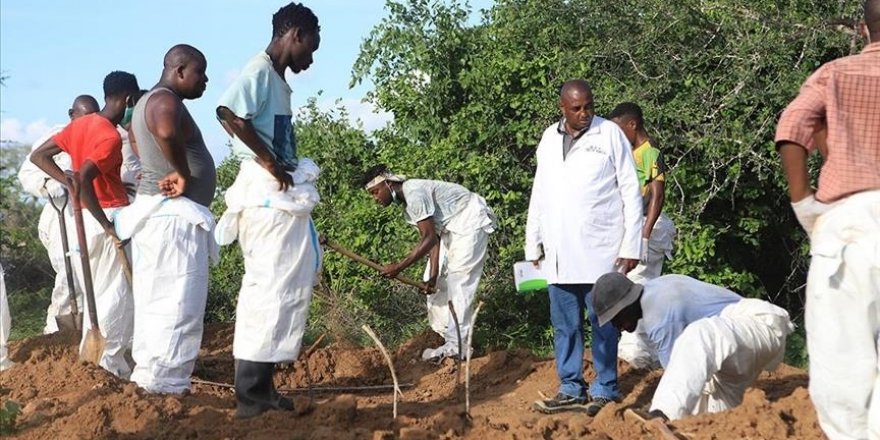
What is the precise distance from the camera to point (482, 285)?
31.9 feet

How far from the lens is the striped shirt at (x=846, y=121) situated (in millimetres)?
3932

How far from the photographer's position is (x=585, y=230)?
6180 mm

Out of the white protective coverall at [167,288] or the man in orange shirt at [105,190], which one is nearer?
the white protective coverall at [167,288]

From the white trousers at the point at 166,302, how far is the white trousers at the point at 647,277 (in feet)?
8.76

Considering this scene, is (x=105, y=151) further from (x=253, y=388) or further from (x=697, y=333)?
(x=697, y=333)

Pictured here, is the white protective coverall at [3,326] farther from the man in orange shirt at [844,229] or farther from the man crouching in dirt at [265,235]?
the man in orange shirt at [844,229]

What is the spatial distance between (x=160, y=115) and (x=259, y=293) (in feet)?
3.66

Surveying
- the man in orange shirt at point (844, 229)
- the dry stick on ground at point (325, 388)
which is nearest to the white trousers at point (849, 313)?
the man in orange shirt at point (844, 229)

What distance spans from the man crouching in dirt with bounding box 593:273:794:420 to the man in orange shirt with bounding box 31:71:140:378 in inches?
126

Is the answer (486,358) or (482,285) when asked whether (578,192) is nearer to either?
(486,358)

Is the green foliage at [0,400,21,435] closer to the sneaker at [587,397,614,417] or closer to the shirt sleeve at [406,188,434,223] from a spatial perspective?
the sneaker at [587,397,614,417]

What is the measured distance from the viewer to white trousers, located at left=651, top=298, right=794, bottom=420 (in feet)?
16.3

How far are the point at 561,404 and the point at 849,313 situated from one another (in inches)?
100

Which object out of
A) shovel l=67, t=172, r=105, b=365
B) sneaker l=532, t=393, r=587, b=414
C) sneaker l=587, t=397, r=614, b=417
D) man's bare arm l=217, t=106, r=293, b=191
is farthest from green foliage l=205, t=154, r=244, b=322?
man's bare arm l=217, t=106, r=293, b=191
